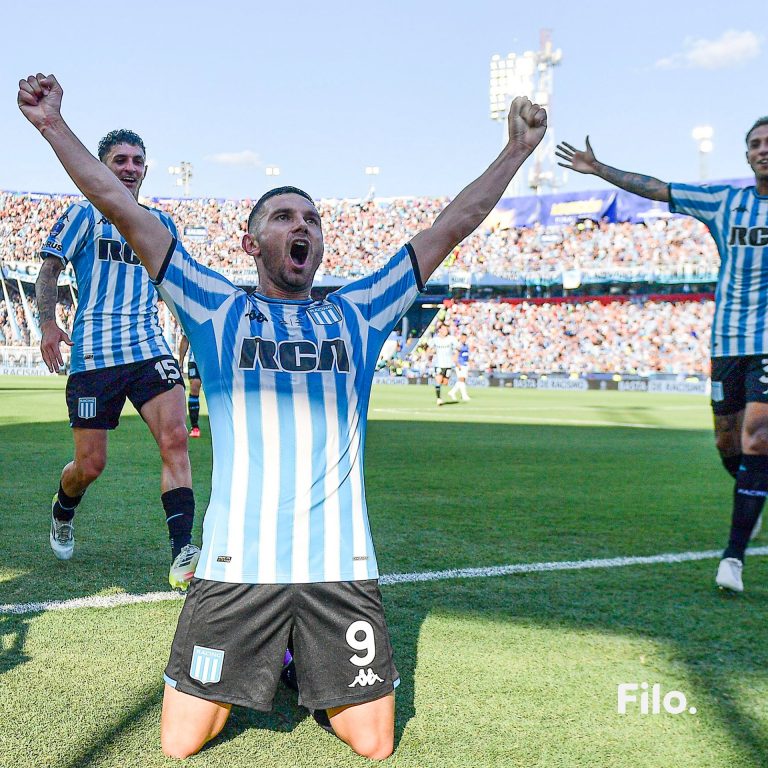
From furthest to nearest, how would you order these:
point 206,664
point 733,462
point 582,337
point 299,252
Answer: point 582,337, point 733,462, point 299,252, point 206,664

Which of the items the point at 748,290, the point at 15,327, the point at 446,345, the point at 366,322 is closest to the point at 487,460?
the point at 748,290

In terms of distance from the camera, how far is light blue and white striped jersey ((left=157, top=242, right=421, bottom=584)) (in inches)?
110

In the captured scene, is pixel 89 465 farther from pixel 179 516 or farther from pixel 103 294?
pixel 103 294

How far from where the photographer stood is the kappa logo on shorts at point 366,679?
268 centimetres

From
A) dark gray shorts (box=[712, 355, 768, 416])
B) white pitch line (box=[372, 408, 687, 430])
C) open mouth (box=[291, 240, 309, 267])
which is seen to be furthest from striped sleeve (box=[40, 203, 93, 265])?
white pitch line (box=[372, 408, 687, 430])

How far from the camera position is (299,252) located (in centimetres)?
296

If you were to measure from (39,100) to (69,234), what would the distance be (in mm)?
2322

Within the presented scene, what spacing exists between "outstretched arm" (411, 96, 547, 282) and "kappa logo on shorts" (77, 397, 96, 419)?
2539mm

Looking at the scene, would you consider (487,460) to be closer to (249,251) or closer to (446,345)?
(249,251)

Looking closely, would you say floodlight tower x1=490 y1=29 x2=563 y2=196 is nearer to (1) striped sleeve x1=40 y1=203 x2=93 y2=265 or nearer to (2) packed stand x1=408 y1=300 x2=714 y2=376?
(2) packed stand x1=408 y1=300 x2=714 y2=376

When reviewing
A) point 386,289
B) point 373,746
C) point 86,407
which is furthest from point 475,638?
point 86,407

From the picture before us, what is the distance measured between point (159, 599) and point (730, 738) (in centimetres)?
256

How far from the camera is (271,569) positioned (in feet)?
9.02

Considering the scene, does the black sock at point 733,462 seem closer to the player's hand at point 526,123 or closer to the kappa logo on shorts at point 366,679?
the player's hand at point 526,123
